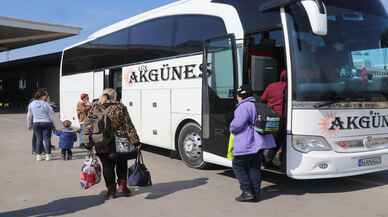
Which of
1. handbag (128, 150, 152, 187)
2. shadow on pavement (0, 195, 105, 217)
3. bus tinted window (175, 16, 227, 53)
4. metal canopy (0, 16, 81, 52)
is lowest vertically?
shadow on pavement (0, 195, 105, 217)

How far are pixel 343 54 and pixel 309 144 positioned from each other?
1.45m

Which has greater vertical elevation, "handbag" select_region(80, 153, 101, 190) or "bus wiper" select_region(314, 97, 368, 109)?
"bus wiper" select_region(314, 97, 368, 109)

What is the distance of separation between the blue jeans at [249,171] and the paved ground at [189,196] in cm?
25

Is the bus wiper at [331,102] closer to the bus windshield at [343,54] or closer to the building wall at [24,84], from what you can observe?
the bus windshield at [343,54]

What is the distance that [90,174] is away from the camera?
22.4 ft

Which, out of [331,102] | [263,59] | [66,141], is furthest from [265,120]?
[66,141]

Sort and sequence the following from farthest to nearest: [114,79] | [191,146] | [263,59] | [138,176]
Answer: [114,79] < [191,146] < [263,59] < [138,176]

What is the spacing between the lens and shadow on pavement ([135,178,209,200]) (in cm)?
739

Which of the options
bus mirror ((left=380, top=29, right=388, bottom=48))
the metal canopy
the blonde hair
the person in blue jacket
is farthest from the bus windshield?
the metal canopy

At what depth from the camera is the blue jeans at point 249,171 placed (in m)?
6.78

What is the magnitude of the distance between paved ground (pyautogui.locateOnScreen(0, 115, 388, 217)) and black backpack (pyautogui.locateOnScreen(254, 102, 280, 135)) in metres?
1.01

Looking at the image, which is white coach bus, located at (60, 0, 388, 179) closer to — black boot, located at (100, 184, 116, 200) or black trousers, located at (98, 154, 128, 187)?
black trousers, located at (98, 154, 128, 187)

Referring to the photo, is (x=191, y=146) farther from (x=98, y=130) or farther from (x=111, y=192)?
(x=98, y=130)

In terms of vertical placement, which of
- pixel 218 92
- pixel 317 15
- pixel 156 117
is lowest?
pixel 156 117
